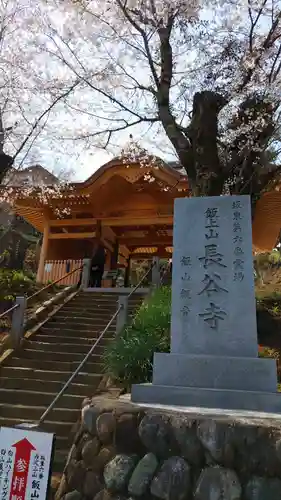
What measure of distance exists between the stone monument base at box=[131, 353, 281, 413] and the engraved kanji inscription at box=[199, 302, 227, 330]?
379 millimetres

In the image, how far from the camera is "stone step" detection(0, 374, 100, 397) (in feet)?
21.1

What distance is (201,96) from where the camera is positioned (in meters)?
7.88

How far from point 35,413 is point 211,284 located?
10.8 feet

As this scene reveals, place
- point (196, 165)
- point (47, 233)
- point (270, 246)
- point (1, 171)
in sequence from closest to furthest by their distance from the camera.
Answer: point (196, 165), point (1, 171), point (47, 233), point (270, 246)

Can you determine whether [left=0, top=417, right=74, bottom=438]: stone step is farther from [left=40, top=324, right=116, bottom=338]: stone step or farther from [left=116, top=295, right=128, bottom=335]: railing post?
[left=40, top=324, right=116, bottom=338]: stone step

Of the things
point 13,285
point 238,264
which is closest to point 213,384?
point 238,264

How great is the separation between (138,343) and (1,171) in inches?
213

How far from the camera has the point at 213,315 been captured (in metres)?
4.45

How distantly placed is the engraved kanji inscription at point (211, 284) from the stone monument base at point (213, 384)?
721 millimetres

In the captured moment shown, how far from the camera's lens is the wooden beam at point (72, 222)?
16.0 m

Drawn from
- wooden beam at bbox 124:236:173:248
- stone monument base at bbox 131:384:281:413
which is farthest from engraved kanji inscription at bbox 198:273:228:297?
wooden beam at bbox 124:236:173:248

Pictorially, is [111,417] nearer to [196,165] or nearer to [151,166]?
[196,165]

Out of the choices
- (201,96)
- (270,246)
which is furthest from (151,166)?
(270,246)

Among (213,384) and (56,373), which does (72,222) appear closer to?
(56,373)
